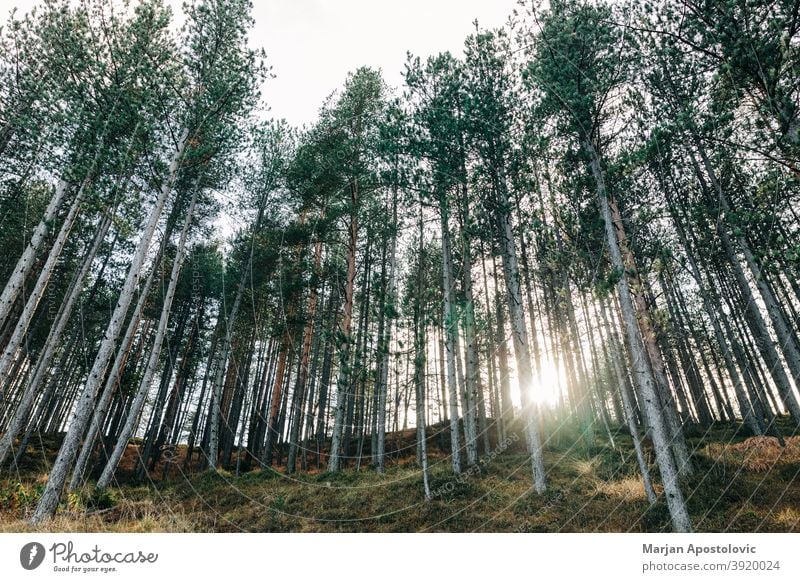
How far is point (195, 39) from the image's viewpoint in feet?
31.0

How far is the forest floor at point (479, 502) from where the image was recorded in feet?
20.8

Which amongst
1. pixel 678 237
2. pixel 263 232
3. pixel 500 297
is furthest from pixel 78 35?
pixel 678 237

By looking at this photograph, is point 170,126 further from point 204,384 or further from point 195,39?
point 204,384

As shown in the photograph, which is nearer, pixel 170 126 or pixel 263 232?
pixel 170 126
